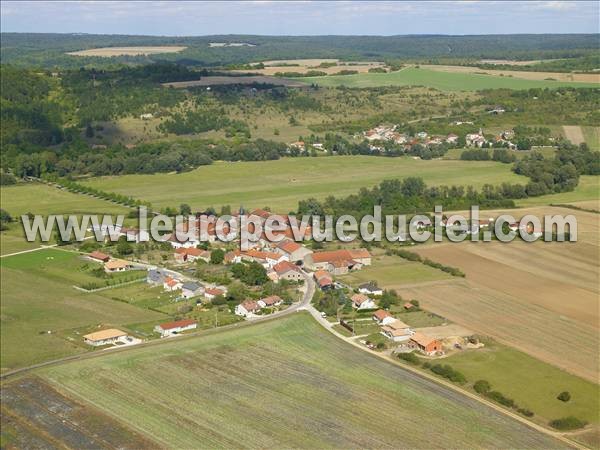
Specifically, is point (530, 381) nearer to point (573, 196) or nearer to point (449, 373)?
point (449, 373)

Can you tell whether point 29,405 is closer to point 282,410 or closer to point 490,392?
point 282,410

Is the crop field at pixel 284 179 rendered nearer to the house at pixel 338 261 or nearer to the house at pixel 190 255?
the house at pixel 190 255

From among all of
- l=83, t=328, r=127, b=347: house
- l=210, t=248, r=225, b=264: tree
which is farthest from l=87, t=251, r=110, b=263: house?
l=83, t=328, r=127, b=347: house

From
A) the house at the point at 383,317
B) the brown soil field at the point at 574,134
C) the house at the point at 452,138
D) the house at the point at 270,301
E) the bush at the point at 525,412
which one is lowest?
the house at the point at 452,138

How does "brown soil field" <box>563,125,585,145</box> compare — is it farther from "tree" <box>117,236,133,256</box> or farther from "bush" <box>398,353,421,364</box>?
"bush" <box>398,353,421,364</box>

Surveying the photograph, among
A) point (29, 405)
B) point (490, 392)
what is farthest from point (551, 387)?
point (29, 405)

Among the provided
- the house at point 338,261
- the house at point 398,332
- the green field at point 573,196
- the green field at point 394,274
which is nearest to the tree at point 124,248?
the house at point 338,261

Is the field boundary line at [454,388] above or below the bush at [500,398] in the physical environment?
below
